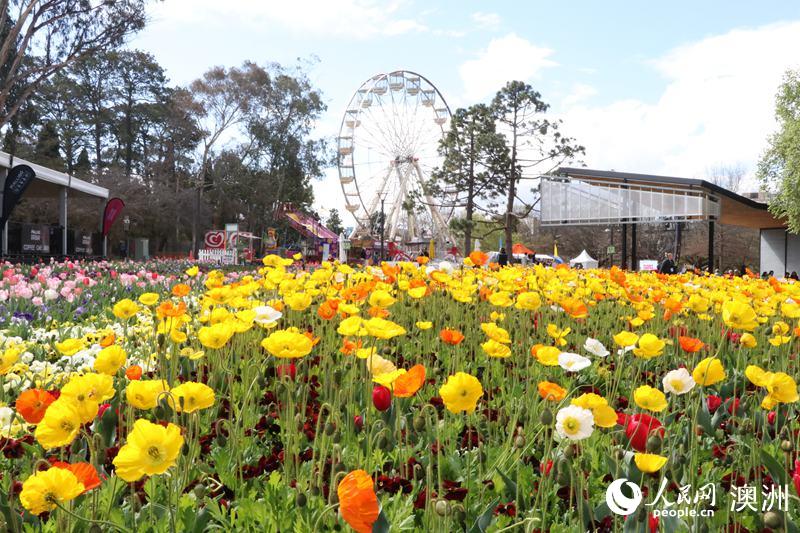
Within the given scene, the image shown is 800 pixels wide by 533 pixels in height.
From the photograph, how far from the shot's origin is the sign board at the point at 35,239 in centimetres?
1380

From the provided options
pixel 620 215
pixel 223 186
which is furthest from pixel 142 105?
pixel 620 215

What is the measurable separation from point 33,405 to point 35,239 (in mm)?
14829

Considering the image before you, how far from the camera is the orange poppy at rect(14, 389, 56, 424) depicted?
1332mm

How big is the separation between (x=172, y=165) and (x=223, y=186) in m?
5.04

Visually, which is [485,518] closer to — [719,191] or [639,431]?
[639,431]

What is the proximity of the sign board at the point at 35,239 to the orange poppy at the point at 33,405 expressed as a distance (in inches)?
566

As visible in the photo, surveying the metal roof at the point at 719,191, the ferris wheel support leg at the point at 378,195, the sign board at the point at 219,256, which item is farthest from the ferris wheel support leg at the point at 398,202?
the sign board at the point at 219,256

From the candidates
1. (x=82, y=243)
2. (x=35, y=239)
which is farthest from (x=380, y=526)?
(x=82, y=243)

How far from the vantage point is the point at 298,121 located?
33219mm

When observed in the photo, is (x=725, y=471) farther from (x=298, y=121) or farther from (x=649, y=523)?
(x=298, y=121)

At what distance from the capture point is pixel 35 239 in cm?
1418

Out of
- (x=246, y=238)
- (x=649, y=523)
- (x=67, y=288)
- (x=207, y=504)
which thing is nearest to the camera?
(x=649, y=523)

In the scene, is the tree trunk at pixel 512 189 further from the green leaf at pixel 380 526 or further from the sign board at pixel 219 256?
the green leaf at pixel 380 526

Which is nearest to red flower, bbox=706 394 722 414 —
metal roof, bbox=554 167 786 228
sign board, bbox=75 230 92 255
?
sign board, bbox=75 230 92 255
